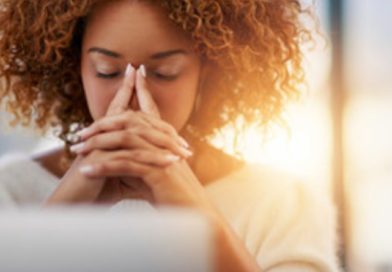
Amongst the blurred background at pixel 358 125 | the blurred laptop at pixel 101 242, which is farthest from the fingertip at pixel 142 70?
the blurred background at pixel 358 125

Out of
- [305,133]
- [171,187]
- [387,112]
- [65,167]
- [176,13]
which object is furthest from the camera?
[387,112]

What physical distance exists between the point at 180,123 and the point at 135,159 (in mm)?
163

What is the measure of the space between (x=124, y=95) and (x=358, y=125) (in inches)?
66.9

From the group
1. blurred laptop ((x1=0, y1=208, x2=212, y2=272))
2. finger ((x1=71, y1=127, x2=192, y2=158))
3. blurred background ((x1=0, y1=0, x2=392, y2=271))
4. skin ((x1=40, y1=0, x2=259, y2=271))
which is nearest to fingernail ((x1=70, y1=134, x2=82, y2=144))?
skin ((x1=40, y1=0, x2=259, y2=271))

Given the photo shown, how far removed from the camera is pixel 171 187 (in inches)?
30.9

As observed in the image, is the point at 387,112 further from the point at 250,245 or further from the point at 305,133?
the point at 250,245

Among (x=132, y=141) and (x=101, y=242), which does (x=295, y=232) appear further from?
(x=101, y=242)

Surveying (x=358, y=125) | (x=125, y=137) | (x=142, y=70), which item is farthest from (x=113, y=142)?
(x=358, y=125)

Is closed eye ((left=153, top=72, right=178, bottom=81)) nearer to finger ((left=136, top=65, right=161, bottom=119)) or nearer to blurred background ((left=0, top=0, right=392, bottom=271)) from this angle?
finger ((left=136, top=65, right=161, bottom=119))

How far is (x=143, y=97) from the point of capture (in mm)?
Answer: 878

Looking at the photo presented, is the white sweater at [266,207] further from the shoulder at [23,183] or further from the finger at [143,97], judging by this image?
the finger at [143,97]

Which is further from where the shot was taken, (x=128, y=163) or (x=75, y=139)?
(x=75, y=139)

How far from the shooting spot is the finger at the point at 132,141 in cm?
80

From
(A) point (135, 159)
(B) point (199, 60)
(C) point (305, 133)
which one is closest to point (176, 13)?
(B) point (199, 60)
